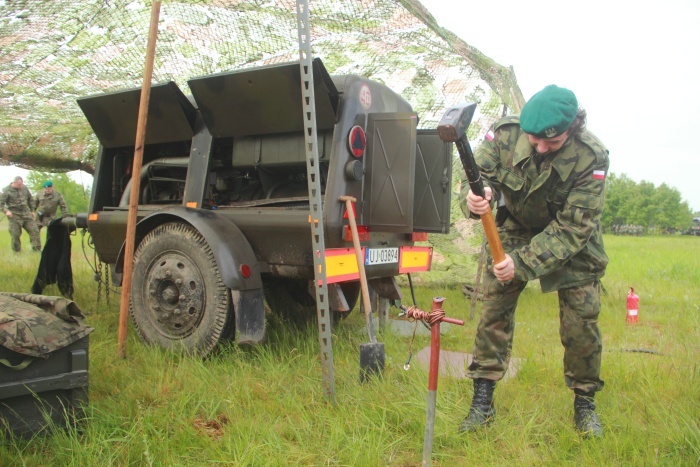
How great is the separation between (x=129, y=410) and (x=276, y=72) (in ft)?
7.58

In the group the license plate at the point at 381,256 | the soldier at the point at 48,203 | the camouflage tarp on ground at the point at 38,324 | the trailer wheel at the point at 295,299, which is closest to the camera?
the camouflage tarp on ground at the point at 38,324

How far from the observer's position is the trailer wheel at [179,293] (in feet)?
13.5

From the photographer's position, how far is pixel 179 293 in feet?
14.2

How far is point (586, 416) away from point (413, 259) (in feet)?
7.30

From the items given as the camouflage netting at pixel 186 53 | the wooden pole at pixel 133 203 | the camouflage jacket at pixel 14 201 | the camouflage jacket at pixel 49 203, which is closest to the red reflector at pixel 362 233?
Result: the wooden pole at pixel 133 203

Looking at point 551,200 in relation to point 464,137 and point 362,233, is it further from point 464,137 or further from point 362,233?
point 362,233

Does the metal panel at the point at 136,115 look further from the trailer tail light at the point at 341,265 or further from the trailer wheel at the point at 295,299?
the trailer tail light at the point at 341,265

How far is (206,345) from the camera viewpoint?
13.5 ft

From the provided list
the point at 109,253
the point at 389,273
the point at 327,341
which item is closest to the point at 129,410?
the point at 327,341

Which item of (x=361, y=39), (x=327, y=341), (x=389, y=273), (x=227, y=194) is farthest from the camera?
(x=361, y=39)

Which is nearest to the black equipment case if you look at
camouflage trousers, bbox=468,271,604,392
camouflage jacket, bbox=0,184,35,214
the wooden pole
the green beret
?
the wooden pole

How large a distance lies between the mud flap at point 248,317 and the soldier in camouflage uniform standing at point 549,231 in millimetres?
1517

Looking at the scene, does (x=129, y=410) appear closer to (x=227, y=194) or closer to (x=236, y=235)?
(x=236, y=235)

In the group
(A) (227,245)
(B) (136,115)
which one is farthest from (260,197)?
(B) (136,115)
